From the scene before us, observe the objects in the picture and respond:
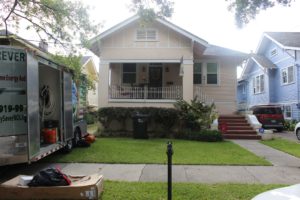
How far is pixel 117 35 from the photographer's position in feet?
66.0

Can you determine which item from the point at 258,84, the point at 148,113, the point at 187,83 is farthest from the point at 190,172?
the point at 258,84

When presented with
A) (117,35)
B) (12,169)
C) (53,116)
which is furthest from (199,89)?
(12,169)

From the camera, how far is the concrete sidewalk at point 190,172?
8180 mm

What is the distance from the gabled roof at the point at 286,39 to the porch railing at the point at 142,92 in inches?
410

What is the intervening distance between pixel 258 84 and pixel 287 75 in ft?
18.3

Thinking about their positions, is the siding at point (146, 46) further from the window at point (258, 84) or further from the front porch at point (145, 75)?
the window at point (258, 84)

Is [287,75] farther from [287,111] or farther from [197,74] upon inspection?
Result: [197,74]

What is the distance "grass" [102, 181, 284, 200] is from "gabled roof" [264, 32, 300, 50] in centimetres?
1995

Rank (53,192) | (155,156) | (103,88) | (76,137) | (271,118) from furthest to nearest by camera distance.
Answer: (271,118), (103,88), (76,137), (155,156), (53,192)

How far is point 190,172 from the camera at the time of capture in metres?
8.95

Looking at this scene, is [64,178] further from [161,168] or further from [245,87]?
[245,87]

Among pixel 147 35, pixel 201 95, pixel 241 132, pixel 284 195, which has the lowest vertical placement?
pixel 241 132

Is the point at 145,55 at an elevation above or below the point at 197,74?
above

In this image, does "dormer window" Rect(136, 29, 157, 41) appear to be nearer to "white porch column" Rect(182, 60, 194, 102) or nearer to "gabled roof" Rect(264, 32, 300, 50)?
"white porch column" Rect(182, 60, 194, 102)
